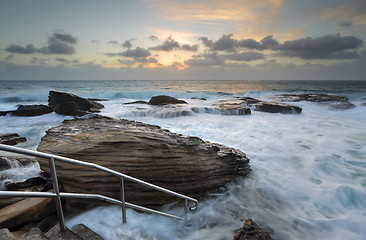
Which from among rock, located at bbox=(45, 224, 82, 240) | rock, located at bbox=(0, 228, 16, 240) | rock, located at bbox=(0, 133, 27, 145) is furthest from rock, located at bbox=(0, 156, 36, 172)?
rock, located at bbox=(45, 224, 82, 240)

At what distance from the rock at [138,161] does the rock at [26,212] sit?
37 centimetres

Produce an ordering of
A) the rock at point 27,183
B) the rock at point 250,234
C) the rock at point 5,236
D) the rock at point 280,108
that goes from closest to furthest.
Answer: the rock at point 5,236
the rock at point 250,234
the rock at point 27,183
the rock at point 280,108

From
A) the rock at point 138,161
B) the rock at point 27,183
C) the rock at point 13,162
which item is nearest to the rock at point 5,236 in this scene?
the rock at point 138,161

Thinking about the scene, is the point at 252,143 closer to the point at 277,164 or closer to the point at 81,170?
the point at 277,164

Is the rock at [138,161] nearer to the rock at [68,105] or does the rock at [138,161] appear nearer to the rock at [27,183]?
the rock at [27,183]

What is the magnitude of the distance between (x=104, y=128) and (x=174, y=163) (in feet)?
7.20

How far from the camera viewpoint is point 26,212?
3.16 metres

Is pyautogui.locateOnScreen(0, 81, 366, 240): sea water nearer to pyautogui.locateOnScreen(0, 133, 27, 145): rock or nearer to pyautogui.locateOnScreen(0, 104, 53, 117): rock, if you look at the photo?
pyautogui.locateOnScreen(0, 133, 27, 145): rock

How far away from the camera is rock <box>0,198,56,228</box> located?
3078 mm

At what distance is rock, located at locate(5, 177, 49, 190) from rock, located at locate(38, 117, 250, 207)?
642mm

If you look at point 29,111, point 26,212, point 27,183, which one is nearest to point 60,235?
A: point 26,212

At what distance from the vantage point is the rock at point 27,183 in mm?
4207

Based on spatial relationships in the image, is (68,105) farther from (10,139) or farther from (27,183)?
(27,183)

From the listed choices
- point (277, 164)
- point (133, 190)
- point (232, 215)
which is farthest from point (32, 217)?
point (277, 164)
